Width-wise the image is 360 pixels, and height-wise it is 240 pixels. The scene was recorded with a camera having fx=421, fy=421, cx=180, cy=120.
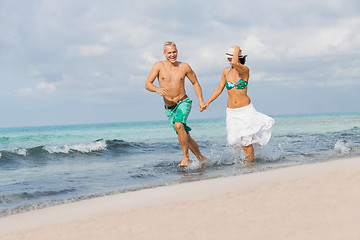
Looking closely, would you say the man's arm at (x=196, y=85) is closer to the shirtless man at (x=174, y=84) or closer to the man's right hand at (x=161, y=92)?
the shirtless man at (x=174, y=84)

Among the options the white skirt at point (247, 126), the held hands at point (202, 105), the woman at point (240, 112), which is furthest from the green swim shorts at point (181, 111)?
the white skirt at point (247, 126)

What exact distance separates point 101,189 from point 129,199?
1.80 m

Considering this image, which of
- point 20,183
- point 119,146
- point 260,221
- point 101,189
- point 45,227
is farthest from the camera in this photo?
point 119,146

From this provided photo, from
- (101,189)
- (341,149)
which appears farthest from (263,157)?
(101,189)

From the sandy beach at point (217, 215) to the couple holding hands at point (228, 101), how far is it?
3209mm

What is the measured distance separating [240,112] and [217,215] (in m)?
4.63

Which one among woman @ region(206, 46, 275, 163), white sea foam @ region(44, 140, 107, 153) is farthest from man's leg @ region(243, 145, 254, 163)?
white sea foam @ region(44, 140, 107, 153)

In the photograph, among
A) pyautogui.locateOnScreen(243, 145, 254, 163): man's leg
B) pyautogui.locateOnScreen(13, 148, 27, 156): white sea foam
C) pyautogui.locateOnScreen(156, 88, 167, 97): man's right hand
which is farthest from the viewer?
pyautogui.locateOnScreen(13, 148, 27, 156): white sea foam

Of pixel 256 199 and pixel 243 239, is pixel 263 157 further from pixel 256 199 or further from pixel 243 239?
pixel 243 239

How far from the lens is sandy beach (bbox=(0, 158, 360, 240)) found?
119 inches

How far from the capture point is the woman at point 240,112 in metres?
7.80

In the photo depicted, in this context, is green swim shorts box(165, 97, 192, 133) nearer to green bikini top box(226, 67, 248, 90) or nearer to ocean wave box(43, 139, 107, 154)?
green bikini top box(226, 67, 248, 90)

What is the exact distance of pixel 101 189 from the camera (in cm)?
641

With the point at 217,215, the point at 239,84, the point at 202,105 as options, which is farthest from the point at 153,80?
the point at 217,215
